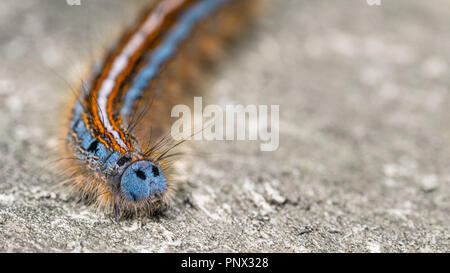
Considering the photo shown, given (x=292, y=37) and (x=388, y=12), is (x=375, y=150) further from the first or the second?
(x=388, y=12)

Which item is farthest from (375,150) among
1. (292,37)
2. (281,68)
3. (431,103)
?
(292,37)

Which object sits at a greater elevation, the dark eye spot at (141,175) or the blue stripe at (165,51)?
the blue stripe at (165,51)

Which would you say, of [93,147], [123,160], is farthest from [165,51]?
[123,160]

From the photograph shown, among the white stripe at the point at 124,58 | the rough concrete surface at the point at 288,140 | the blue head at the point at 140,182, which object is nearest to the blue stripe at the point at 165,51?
the white stripe at the point at 124,58

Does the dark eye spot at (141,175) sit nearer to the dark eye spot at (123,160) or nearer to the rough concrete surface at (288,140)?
the dark eye spot at (123,160)

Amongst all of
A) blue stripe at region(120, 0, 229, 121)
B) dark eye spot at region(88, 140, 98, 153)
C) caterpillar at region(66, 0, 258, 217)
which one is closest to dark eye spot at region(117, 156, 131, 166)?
caterpillar at region(66, 0, 258, 217)
